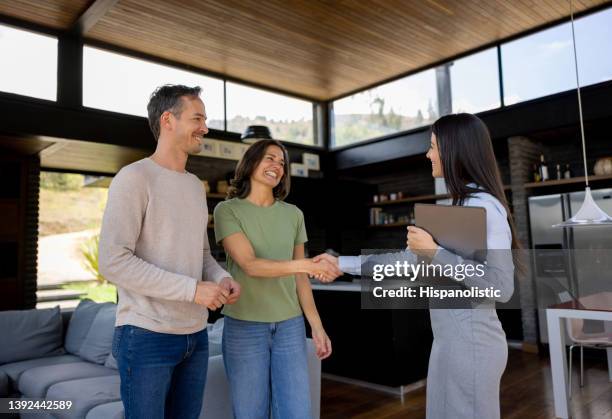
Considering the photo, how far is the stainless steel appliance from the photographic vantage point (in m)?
5.12

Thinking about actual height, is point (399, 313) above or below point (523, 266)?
below

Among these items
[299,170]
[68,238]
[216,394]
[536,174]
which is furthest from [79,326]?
[68,238]

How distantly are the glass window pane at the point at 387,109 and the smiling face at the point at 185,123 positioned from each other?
5629 millimetres

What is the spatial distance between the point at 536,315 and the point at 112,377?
15.6 feet

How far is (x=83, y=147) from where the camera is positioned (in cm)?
538

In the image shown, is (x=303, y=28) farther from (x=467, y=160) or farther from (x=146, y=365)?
(x=146, y=365)

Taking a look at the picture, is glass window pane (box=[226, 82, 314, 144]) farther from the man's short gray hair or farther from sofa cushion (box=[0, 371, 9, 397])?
the man's short gray hair

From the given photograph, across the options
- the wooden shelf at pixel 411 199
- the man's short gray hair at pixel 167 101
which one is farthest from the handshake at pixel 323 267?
the wooden shelf at pixel 411 199

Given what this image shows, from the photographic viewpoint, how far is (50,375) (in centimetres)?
322

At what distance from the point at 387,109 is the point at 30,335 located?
17.9 ft

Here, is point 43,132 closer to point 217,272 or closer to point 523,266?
point 217,272

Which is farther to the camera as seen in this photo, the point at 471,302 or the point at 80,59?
the point at 80,59

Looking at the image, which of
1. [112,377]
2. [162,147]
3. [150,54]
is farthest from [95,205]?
[162,147]

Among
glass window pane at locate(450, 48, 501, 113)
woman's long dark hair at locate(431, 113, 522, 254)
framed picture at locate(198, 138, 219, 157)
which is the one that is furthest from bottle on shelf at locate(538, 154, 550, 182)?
Result: woman's long dark hair at locate(431, 113, 522, 254)
